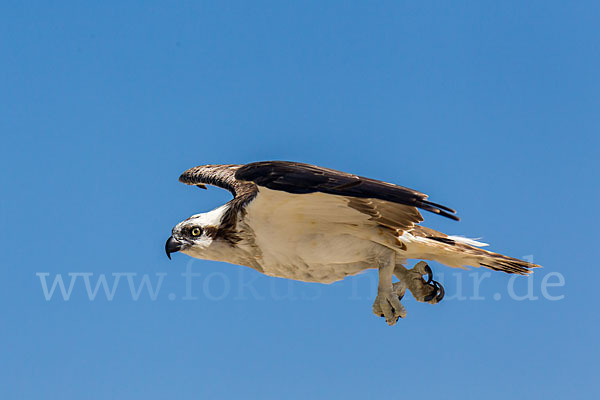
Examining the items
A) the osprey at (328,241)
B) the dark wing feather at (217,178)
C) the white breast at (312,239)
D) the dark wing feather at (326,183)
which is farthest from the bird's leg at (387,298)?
the dark wing feather at (217,178)

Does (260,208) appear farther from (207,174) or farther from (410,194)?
(207,174)

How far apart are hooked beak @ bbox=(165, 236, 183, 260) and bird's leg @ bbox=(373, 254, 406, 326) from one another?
7.36 feet

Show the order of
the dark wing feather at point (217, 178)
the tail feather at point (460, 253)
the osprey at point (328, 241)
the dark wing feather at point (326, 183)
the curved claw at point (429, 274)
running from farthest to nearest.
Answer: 1. the dark wing feather at point (217, 178)
2. the curved claw at point (429, 274)
3. the tail feather at point (460, 253)
4. the osprey at point (328, 241)
5. the dark wing feather at point (326, 183)

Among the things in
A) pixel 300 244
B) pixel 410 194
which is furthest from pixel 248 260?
pixel 410 194

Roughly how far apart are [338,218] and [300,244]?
0.52 metres

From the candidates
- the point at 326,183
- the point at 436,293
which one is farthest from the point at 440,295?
the point at 326,183

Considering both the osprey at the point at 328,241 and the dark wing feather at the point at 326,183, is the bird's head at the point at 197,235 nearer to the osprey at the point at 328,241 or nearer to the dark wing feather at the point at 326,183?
the osprey at the point at 328,241

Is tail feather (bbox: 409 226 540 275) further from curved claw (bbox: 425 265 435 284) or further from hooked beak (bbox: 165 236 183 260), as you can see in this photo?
hooked beak (bbox: 165 236 183 260)

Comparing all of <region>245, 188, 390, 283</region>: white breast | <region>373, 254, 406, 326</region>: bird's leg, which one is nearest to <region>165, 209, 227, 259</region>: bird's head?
<region>245, 188, 390, 283</region>: white breast

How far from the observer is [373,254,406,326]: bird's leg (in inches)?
324

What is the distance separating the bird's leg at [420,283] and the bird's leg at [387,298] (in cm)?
43

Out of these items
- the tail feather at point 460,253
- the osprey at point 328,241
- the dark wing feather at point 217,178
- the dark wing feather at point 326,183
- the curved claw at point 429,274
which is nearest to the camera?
the dark wing feather at point 326,183

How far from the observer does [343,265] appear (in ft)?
27.8

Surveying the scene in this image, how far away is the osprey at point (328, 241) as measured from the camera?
7789mm
